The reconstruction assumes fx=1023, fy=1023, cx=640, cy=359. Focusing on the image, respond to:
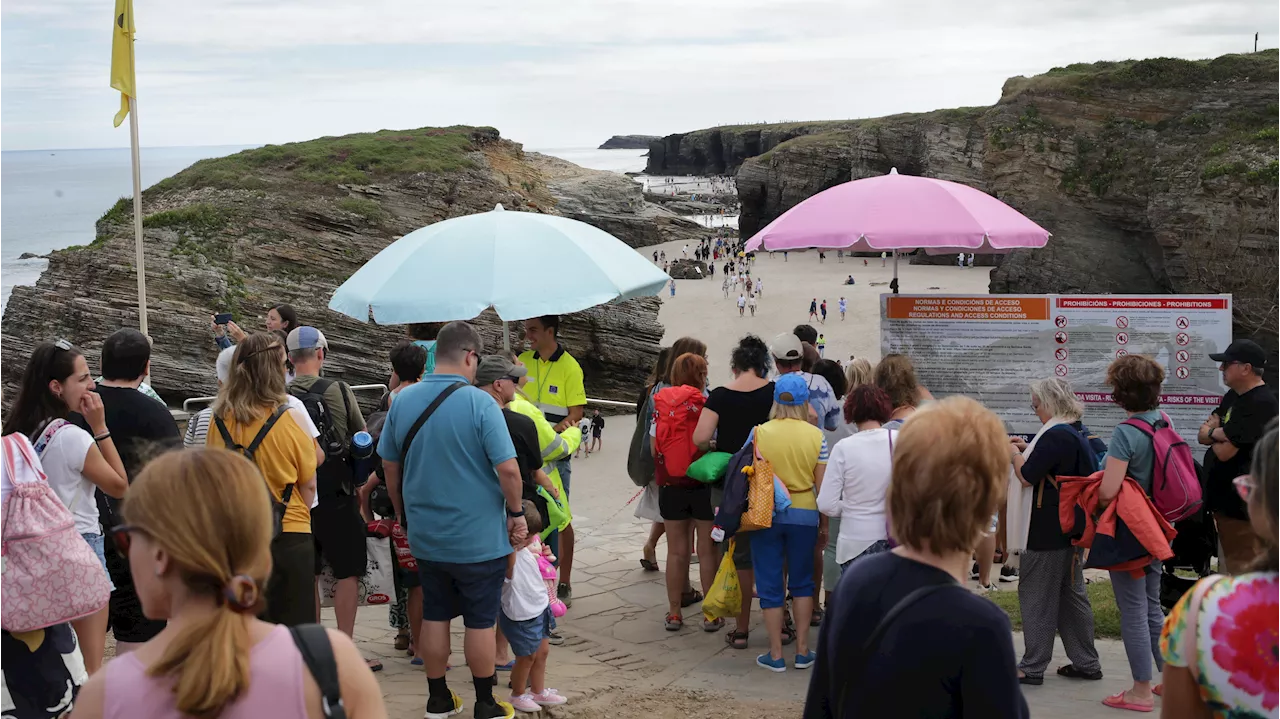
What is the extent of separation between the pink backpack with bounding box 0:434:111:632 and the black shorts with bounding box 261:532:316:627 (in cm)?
78

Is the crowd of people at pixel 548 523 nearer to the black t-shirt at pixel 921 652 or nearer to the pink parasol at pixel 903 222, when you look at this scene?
the black t-shirt at pixel 921 652

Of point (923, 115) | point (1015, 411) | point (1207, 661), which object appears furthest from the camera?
point (923, 115)

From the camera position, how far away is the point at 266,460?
4586 millimetres

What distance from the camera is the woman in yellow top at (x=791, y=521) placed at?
5820mm

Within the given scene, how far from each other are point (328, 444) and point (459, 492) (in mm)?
1056

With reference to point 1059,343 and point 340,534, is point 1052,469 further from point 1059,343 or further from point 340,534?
point 340,534

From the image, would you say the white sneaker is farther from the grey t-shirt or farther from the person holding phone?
the grey t-shirt

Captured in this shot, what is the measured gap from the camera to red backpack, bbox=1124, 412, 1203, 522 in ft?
17.1

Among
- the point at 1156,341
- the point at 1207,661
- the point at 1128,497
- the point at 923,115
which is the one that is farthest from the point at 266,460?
the point at 923,115

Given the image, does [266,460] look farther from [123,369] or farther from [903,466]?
[903,466]

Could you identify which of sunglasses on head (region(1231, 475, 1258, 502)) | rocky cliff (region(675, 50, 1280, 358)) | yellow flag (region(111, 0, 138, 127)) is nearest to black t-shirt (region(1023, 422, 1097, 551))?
sunglasses on head (region(1231, 475, 1258, 502))

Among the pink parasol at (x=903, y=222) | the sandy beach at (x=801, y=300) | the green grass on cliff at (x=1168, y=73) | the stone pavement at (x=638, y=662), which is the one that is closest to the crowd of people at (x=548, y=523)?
the stone pavement at (x=638, y=662)

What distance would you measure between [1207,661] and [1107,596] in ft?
18.5

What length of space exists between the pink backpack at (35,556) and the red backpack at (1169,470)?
4.84 meters
